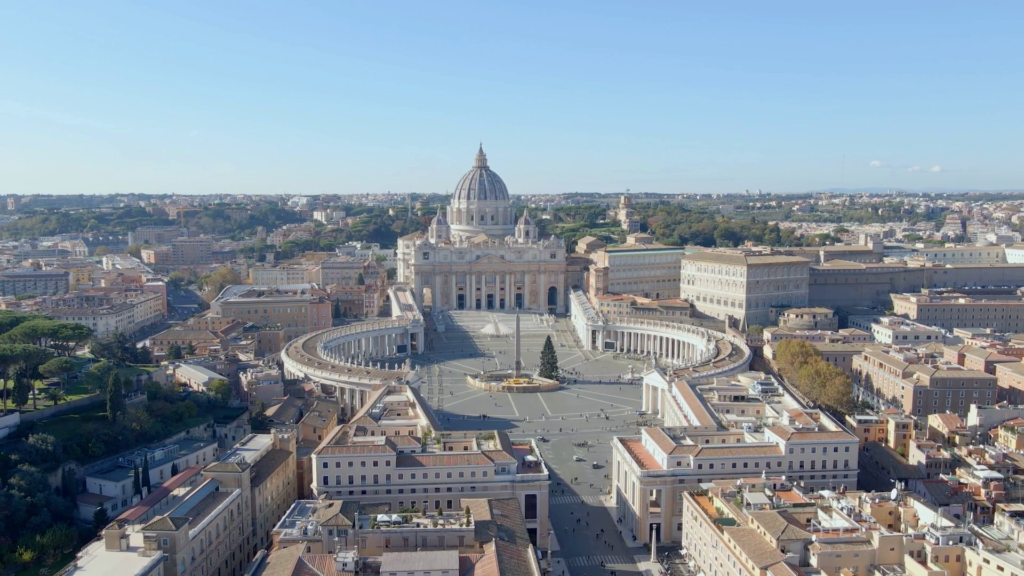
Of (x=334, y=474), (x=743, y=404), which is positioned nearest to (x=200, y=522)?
(x=334, y=474)

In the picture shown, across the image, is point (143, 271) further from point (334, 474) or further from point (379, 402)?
point (334, 474)

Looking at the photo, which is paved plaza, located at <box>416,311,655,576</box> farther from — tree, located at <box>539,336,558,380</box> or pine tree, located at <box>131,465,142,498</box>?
pine tree, located at <box>131,465,142,498</box>

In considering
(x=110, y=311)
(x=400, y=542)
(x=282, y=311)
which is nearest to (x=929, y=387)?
(x=400, y=542)

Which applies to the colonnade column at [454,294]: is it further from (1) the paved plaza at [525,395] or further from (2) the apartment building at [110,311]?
(2) the apartment building at [110,311]

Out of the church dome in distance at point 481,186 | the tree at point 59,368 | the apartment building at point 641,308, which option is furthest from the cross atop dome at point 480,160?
the tree at point 59,368

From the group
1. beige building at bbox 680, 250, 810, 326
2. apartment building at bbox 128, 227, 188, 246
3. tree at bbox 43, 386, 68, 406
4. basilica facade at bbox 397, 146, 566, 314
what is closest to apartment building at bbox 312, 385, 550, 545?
tree at bbox 43, 386, 68, 406

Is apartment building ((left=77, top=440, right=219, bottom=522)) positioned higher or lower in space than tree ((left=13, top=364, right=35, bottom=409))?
lower
